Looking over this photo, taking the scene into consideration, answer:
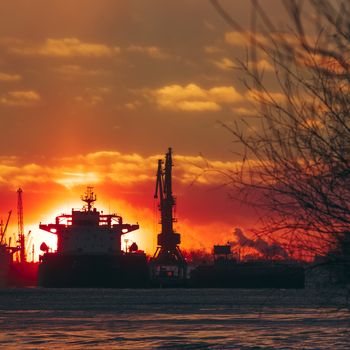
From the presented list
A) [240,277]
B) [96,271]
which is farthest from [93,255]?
[240,277]

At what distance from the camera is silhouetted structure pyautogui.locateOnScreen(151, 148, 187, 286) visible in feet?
463

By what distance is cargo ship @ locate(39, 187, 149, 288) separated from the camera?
445 ft

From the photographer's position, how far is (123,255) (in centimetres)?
13638

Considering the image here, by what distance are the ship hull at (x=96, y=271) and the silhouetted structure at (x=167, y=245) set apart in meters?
3.70

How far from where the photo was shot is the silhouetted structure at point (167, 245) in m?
141

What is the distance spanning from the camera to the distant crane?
14075 centimetres

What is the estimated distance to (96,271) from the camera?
136 m

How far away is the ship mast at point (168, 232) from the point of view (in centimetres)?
14075

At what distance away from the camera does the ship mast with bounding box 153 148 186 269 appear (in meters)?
141

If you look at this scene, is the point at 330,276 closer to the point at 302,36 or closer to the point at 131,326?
the point at 302,36

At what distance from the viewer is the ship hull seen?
444 ft

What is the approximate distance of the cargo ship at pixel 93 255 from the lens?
5335 inches

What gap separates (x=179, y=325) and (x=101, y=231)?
91.1 m

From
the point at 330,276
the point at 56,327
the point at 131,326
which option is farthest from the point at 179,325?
the point at 330,276
